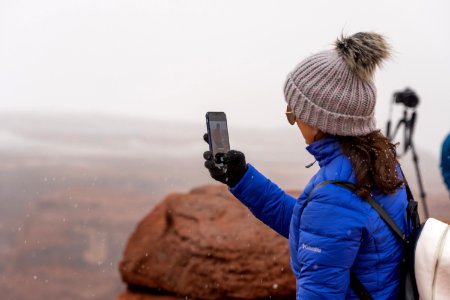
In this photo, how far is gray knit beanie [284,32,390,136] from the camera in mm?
1130

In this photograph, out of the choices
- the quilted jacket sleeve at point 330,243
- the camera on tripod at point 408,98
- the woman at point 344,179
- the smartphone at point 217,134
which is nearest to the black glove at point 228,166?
the smartphone at point 217,134

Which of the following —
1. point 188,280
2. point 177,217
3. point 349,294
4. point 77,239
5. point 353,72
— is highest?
point 353,72

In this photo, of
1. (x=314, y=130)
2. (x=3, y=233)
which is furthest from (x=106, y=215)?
(x=314, y=130)

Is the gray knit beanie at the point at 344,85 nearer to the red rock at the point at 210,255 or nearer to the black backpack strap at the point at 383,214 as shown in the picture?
the black backpack strap at the point at 383,214

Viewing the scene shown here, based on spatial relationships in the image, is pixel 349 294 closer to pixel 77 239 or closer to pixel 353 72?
pixel 353 72

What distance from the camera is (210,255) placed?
3021mm

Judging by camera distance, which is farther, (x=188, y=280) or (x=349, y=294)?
(x=188, y=280)

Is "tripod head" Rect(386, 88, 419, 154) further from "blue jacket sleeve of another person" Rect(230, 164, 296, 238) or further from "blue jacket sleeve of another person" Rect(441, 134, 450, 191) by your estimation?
"blue jacket sleeve of another person" Rect(230, 164, 296, 238)

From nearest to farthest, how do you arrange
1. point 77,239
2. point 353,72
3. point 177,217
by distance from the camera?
1. point 353,72
2. point 177,217
3. point 77,239

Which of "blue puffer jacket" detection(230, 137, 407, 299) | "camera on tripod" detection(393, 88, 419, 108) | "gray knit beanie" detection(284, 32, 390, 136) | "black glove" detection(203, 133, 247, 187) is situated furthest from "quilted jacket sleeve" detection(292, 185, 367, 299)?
"camera on tripod" detection(393, 88, 419, 108)

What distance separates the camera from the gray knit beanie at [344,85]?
3.71ft

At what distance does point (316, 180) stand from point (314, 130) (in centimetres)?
12

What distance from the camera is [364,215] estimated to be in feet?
3.44

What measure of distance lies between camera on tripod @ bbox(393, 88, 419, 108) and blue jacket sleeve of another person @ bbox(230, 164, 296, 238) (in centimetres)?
261
